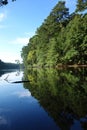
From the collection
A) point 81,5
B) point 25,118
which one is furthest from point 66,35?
point 25,118

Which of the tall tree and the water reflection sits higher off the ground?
the tall tree

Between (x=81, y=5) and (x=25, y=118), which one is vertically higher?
(x=81, y=5)

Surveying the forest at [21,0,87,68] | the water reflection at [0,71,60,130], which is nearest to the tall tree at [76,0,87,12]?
the forest at [21,0,87,68]

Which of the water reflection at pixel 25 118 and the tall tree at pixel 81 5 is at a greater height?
the tall tree at pixel 81 5

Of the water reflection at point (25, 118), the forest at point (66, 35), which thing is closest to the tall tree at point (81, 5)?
the forest at point (66, 35)

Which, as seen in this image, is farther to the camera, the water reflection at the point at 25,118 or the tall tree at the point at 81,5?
the tall tree at the point at 81,5

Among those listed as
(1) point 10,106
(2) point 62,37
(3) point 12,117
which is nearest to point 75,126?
(3) point 12,117

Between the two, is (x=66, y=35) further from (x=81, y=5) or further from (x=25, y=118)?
(x=25, y=118)

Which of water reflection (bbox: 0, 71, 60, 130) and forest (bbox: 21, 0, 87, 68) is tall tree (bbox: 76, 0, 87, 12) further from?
water reflection (bbox: 0, 71, 60, 130)

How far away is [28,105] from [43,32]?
71609 mm

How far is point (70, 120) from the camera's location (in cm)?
934

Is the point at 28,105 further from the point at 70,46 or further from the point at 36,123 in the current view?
the point at 70,46

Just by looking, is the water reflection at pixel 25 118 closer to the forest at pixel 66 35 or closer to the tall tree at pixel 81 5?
the forest at pixel 66 35

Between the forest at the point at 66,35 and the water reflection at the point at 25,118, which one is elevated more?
the forest at the point at 66,35
